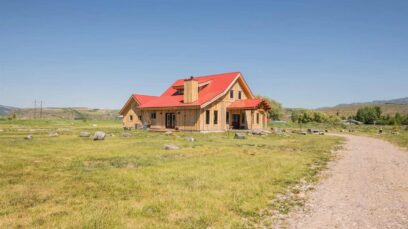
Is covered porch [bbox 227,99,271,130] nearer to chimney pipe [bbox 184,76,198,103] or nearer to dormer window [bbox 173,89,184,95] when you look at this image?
chimney pipe [bbox 184,76,198,103]

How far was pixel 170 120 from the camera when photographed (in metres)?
37.0

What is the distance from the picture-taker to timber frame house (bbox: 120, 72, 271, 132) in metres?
33.7

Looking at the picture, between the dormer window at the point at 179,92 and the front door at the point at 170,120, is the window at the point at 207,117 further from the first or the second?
the dormer window at the point at 179,92

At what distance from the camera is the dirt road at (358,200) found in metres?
5.96

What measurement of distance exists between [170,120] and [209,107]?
6.14m

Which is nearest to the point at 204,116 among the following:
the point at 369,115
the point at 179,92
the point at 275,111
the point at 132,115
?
the point at 179,92

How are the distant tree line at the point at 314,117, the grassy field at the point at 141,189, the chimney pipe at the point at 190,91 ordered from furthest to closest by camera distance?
the distant tree line at the point at 314,117
the chimney pipe at the point at 190,91
the grassy field at the point at 141,189

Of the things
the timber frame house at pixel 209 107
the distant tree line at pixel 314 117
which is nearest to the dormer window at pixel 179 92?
the timber frame house at pixel 209 107

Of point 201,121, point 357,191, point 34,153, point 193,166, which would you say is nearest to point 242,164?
point 193,166

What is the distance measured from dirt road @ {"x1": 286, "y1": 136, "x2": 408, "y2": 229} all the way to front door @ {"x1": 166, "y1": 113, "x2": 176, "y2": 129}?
85.6ft

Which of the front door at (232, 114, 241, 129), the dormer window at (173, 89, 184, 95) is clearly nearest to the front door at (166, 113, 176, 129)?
the dormer window at (173, 89, 184, 95)

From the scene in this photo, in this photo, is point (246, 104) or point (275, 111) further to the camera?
point (275, 111)

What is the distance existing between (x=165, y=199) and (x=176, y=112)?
28.6 meters

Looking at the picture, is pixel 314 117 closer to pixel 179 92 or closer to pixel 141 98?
pixel 179 92
